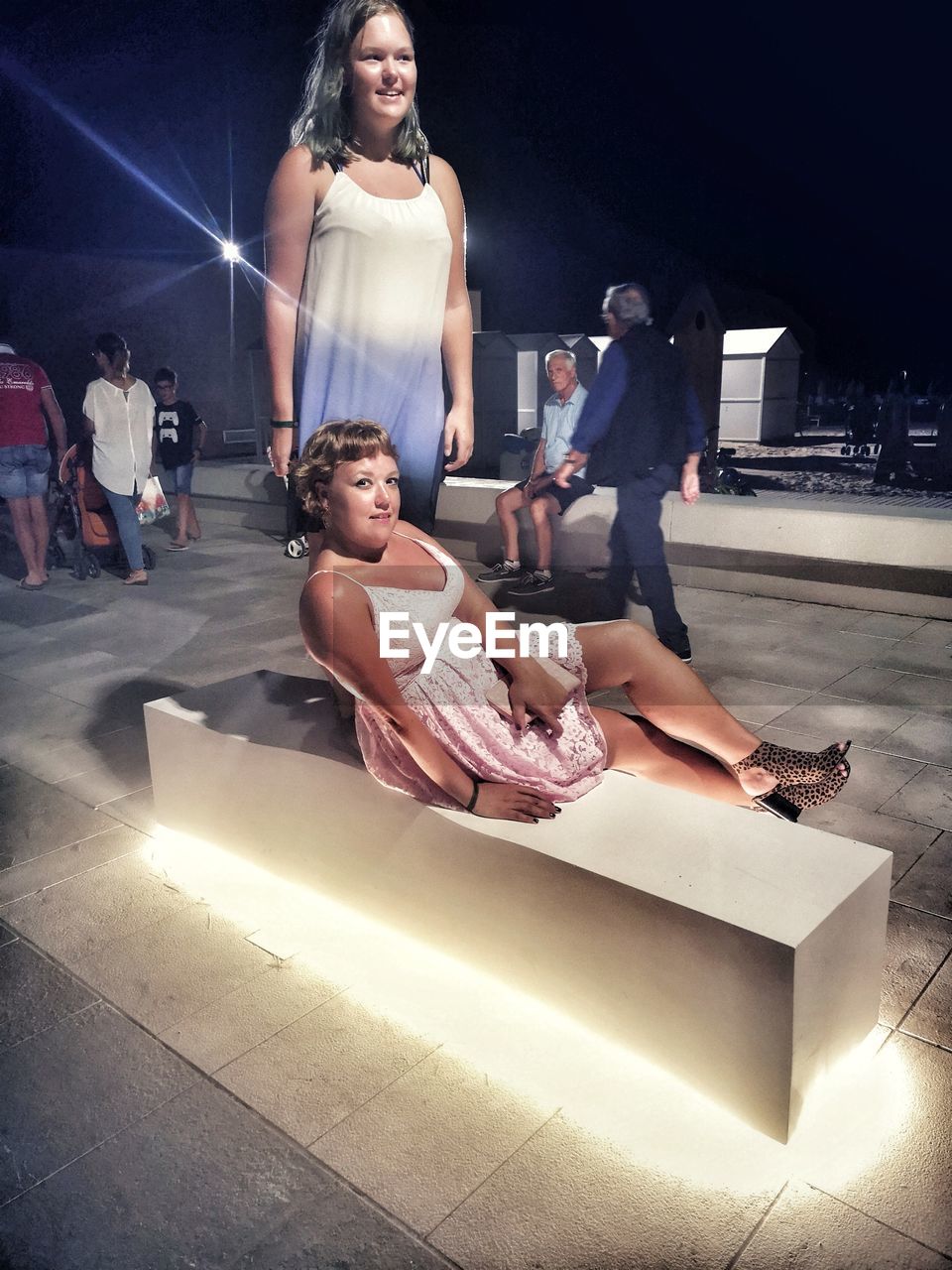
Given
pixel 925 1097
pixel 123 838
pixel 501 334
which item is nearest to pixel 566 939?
pixel 925 1097

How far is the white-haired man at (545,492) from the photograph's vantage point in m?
6.82

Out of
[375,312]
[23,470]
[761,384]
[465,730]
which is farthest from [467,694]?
[761,384]

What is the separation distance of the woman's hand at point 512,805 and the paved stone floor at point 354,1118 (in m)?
0.51

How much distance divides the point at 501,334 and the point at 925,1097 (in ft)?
42.9

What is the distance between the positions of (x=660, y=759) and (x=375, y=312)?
64.8 inches

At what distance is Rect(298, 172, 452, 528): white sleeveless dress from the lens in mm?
2867

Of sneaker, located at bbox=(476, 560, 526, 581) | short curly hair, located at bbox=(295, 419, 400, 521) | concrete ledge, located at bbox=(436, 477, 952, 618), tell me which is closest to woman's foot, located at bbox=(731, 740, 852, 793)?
short curly hair, located at bbox=(295, 419, 400, 521)

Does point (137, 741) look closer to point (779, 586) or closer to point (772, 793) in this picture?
point (772, 793)

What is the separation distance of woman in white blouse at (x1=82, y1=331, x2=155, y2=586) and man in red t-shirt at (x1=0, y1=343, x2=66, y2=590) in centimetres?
35

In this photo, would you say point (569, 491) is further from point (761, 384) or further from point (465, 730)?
point (761, 384)

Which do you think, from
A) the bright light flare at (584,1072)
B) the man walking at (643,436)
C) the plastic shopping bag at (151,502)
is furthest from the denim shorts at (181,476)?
the bright light flare at (584,1072)

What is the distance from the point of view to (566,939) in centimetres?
220

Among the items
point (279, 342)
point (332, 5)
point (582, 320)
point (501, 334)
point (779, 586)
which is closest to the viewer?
point (332, 5)

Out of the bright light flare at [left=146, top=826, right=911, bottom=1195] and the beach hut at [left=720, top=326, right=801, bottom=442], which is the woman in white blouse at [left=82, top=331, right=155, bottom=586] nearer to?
the bright light flare at [left=146, top=826, right=911, bottom=1195]
